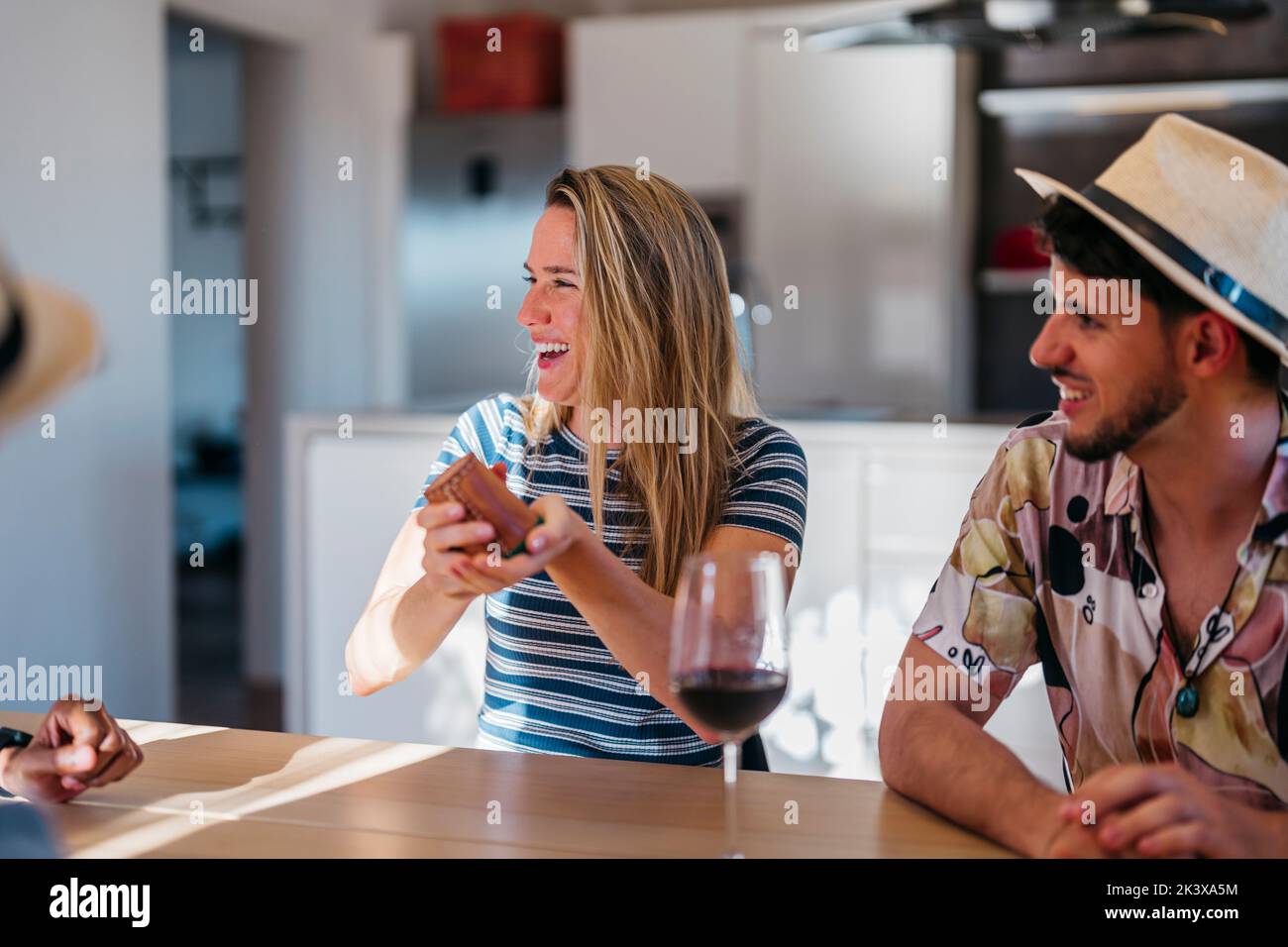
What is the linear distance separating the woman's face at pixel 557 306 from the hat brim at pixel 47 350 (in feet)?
2.60

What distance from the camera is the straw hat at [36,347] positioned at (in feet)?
2.55

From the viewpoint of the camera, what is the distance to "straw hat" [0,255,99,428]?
0.78 meters

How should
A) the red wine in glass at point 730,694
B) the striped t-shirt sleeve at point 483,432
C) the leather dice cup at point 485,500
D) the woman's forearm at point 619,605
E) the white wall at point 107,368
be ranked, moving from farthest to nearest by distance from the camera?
the white wall at point 107,368, the striped t-shirt sleeve at point 483,432, the woman's forearm at point 619,605, the leather dice cup at point 485,500, the red wine in glass at point 730,694

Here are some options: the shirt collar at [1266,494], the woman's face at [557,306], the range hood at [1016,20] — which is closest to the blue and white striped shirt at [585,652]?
the woman's face at [557,306]

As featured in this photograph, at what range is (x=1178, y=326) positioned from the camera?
4.21ft

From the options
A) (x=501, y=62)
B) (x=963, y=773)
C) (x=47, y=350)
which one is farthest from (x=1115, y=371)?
(x=501, y=62)

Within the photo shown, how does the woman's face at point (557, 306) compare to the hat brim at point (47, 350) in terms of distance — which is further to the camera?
the woman's face at point (557, 306)

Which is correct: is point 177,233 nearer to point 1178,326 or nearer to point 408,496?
point 408,496

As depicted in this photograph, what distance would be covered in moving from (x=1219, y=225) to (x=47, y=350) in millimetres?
963

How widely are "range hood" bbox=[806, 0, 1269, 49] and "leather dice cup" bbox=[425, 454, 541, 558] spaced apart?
1.77m

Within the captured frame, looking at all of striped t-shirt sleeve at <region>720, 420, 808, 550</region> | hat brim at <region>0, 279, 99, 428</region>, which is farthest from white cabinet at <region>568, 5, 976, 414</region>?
hat brim at <region>0, 279, 99, 428</region>

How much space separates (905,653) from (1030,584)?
0.16 meters

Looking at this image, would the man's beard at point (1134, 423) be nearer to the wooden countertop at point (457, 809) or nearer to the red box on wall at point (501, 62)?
the wooden countertop at point (457, 809)

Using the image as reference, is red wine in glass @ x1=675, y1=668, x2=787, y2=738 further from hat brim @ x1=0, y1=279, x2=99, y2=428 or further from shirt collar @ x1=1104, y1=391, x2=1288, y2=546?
shirt collar @ x1=1104, y1=391, x2=1288, y2=546
